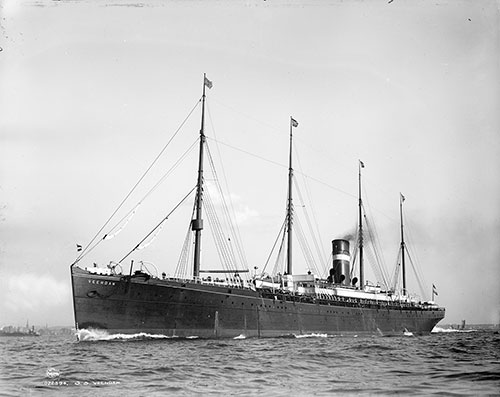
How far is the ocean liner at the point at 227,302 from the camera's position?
2603cm

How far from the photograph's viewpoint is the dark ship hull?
25922mm

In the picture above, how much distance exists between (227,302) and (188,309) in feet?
8.40

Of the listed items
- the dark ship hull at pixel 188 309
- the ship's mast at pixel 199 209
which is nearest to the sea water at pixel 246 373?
the dark ship hull at pixel 188 309

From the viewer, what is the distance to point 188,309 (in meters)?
27.8

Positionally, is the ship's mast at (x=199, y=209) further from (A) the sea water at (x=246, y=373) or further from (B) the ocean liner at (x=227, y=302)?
(A) the sea water at (x=246, y=373)

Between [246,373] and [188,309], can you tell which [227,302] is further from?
[246,373]

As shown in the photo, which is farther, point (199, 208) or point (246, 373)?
point (199, 208)

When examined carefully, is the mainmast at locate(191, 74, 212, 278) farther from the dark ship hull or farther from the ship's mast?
the dark ship hull

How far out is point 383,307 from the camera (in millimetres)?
44500

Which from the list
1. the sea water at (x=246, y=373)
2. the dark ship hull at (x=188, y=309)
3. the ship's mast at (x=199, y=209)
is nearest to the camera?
the sea water at (x=246, y=373)

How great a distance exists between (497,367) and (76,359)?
44.0 feet

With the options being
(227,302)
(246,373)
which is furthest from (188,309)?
(246,373)

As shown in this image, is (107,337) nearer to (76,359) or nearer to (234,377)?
(76,359)

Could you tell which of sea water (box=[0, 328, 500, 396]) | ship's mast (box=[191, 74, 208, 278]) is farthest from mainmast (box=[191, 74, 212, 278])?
sea water (box=[0, 328, 500, 396])
